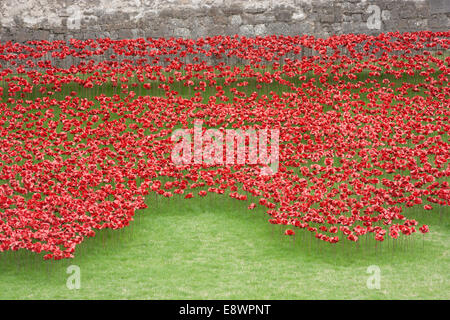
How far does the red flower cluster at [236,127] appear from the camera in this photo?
10.0m

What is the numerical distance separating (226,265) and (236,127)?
553 centimetres

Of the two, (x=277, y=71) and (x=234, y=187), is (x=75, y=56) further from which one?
(x=234, y=187)

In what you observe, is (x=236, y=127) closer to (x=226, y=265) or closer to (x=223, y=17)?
(x=226, y=265)

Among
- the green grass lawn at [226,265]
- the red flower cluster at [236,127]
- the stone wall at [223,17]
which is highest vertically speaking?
the stone wall at [223,17]

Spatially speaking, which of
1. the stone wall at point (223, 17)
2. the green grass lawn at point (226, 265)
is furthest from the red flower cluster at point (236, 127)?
the stone wall at point (223, 17)

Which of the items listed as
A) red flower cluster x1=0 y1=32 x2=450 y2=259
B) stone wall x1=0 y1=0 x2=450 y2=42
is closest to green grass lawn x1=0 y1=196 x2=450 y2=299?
red flower cluster x1=0 y1=32 x2=450 y2=259

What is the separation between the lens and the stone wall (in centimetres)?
1889

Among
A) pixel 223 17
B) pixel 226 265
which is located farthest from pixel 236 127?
pixel 223 17

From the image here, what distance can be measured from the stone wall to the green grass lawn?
957cm

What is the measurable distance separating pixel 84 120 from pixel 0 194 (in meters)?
4.09

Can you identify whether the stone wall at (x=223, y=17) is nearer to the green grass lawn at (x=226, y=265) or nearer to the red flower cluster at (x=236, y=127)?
the red flower cluster at (x=236, y=127)

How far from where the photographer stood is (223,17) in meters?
19.0

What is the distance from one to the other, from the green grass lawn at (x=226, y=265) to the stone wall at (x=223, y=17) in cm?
957

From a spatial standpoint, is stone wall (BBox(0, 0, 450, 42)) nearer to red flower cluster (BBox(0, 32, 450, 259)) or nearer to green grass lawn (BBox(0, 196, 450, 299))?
red flower cluster (BBox(0, 32, 450, 259))
